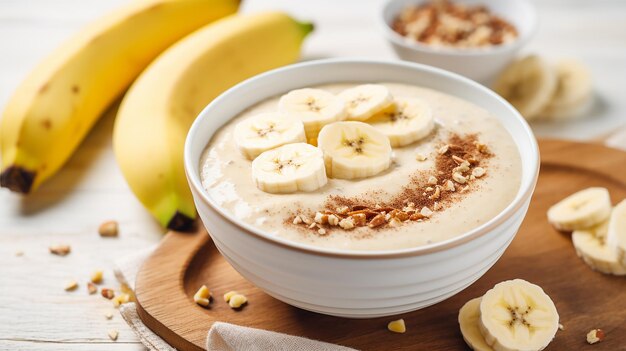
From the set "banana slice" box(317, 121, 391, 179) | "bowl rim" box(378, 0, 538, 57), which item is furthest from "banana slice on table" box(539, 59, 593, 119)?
"banana slice" box(317, 121, 391, 179)

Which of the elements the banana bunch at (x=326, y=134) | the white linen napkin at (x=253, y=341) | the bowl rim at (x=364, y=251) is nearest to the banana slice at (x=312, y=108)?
the banana bunch at (x=326, y=134)

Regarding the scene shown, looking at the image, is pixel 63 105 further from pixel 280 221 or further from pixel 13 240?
pixel 280 221

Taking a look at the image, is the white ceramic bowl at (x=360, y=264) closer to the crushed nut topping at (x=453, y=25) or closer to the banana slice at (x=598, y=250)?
the banana slice at (x=598, y=250)

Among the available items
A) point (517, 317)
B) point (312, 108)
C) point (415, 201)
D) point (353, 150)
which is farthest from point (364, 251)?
point (312, 108)

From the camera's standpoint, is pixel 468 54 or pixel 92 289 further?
pixel 468 54

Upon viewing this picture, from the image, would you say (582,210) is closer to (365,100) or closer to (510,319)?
(510,319)

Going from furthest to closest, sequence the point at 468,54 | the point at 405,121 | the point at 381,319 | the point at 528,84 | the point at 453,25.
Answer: the point at 453,25, the point at 528,84, the point at 468,54, the point at 405,121, the point at 381,319

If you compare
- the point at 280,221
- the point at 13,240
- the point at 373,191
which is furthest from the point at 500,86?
the point at 13,240
